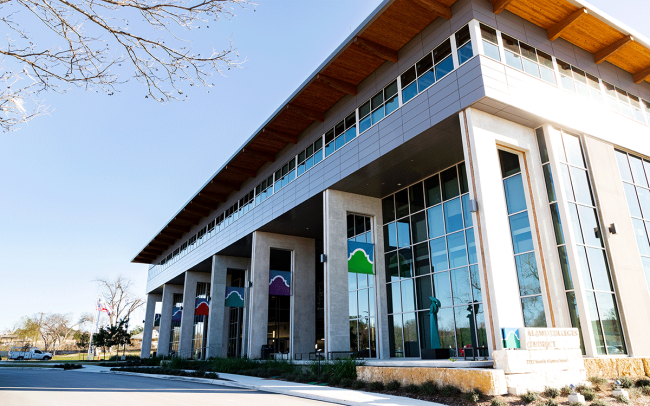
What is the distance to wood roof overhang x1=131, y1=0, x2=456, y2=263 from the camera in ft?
57.1

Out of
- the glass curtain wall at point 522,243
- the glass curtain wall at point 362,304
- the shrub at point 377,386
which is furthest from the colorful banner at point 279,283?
the glass curtain wall at point 522,243

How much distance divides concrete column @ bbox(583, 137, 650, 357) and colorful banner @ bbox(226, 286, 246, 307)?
916 inches

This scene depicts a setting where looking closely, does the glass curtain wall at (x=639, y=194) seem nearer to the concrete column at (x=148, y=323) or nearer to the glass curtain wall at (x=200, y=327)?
the glass curtain wall at (x=200, y=327)

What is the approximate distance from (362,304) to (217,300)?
57.1ft

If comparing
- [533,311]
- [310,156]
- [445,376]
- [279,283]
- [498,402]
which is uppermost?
[310,156]

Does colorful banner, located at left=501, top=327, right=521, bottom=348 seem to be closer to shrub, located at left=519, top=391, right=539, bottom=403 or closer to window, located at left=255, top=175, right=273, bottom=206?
shrub, located at left=519, top=391, right=539, bottom=403

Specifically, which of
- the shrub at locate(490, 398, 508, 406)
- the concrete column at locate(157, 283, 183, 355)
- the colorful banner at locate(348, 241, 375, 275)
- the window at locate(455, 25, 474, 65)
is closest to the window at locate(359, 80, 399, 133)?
the window at locate(455, 25, 474, 65)

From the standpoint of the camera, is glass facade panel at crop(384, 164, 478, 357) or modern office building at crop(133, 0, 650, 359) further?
glass facade panel at crop(384, 164, 478, 357)

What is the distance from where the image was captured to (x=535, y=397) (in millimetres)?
10320

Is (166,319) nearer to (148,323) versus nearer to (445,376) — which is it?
(148,323)

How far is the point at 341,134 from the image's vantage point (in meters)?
22.7

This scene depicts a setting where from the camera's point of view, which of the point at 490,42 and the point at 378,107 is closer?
the point at 490,42

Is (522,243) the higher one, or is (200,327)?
(522,243)

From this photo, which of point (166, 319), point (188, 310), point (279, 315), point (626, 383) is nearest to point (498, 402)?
point (626, 383)
